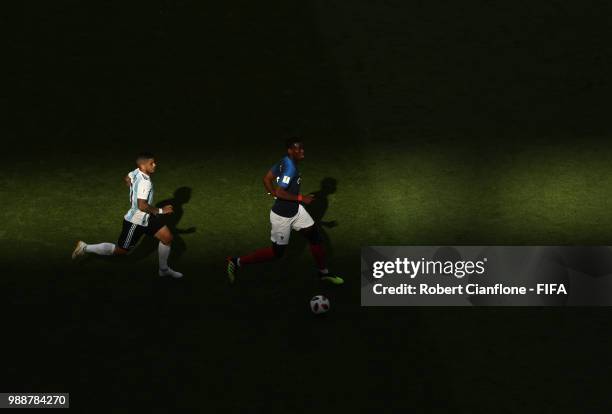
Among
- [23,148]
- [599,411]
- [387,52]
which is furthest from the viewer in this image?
[387,52]

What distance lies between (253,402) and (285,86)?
8669 mm

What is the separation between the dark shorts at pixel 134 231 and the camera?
18.2 meters

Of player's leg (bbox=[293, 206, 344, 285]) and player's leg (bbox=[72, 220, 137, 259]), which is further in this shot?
player's leg (bbox=[72, 220, 137, 259])

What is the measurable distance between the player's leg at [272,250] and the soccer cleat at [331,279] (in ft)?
2.43

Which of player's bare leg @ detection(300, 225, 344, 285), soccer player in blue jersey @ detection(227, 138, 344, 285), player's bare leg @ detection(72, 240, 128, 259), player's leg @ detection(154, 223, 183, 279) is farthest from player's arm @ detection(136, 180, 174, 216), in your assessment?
player's bare leg @ detection(300, 225, 344, 285)

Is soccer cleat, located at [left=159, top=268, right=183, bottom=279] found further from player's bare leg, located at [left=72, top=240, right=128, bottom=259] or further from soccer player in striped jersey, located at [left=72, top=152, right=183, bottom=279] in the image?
player's bare leg, located at [left=72, top=240, right=128, bottom=259]

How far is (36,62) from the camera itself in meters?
23.7

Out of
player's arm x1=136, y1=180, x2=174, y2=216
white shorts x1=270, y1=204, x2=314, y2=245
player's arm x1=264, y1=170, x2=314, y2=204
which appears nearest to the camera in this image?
player's arm x1=264, y1=170, x2=314, y2=204

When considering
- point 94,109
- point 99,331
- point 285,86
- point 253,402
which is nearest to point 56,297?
point 99,331

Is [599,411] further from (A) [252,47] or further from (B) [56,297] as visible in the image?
(A) [252,47]

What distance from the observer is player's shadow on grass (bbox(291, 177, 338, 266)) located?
765 inches

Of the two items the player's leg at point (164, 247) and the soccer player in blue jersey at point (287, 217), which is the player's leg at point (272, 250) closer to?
the soccer player in blue jersey at point (287, 217)

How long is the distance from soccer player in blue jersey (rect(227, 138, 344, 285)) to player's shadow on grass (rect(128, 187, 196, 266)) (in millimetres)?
1160

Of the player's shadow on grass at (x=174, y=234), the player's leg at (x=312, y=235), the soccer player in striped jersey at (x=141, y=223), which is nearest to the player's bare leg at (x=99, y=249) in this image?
the soccer player in striped jersey at (x=141, y=223)
